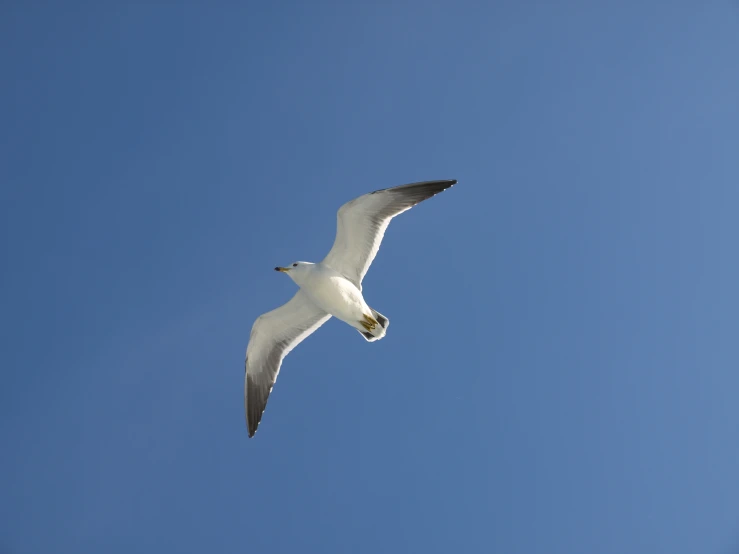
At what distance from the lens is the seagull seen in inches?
369

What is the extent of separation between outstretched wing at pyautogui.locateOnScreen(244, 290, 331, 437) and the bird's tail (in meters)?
1.15

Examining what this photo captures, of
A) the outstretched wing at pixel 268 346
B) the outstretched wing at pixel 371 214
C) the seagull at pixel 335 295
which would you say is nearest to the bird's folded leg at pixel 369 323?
the seagull at pixel 335 295

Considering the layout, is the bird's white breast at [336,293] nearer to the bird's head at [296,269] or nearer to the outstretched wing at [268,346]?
the bird's head at [296,269]

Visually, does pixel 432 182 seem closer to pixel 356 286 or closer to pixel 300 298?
pixel 356 286

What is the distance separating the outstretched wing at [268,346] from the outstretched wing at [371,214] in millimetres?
1387

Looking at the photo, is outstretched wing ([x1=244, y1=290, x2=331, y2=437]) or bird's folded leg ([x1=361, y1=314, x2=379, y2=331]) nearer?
bird's folded leg ([x1=361, y1=314, x2=379, y2=331])

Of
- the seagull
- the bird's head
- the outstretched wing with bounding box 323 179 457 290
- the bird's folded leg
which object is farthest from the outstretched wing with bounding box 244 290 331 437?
the outstretched wing with bounding box 323 179 457 290

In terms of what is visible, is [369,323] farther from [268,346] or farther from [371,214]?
[268,346]

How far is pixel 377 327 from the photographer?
9547 mm

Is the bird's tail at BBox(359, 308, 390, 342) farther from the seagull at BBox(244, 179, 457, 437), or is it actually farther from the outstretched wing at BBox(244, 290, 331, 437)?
the outstretched wing at BBox(244, 290, 331, 437)

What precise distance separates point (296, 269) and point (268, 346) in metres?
1.60

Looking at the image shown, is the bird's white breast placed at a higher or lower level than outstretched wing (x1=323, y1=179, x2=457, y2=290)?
lower

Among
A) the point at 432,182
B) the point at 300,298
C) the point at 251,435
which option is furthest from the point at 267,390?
the point at 432,182

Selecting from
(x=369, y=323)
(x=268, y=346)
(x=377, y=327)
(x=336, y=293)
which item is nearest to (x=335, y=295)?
(x=336, y=293)
